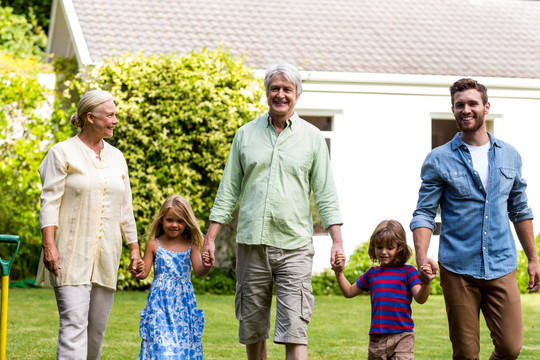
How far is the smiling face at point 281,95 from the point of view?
18.2 ft

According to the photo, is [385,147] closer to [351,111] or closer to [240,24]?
[351,111]

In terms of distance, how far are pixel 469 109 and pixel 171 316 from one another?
99.0 inches

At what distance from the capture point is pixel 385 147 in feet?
45.4

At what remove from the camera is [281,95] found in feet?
18.2

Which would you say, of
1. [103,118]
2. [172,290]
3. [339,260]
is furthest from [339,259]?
[103,118]

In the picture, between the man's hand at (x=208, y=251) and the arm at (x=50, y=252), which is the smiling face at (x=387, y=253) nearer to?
the man's hand at (x=208, y=251)

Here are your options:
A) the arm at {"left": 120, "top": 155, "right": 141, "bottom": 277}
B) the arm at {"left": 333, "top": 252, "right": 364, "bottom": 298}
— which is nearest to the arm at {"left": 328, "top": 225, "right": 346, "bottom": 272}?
the arm at {"left": 333, "top": 252, "right": 364, "bottom": 298}

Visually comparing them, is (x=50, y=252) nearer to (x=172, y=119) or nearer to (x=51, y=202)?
(x=51, y=202)

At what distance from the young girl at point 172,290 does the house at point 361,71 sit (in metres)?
6.67

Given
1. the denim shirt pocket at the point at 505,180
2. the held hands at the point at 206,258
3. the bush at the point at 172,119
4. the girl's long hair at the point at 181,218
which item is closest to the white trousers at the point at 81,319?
the held hands at the point at 206,258

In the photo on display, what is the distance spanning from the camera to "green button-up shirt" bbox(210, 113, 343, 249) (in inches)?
219

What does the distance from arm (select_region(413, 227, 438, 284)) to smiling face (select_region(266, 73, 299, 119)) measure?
3.64ft

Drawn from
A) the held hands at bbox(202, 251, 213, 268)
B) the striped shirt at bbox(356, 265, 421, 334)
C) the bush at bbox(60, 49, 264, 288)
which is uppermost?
the bush at bbox(60, 49, 264, 288)

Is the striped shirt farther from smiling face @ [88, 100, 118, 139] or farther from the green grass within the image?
the green grass
